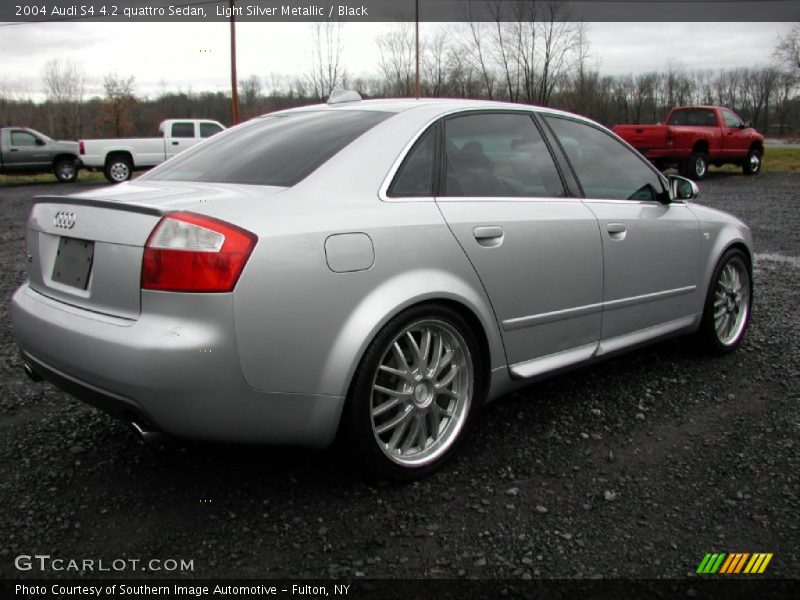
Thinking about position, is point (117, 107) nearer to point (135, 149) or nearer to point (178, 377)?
point (135, 149)

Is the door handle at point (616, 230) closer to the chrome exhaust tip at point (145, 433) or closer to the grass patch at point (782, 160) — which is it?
the chrome exhaust tip at point (145, 433)

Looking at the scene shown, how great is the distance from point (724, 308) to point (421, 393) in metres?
2.63

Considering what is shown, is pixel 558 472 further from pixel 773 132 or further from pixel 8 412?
pixel 773 132

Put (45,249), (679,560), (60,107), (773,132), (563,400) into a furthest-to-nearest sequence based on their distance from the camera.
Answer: (773,132)
(60,107)
(563,400)
(45,249)
(679,560)

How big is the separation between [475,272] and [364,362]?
668 millimetres

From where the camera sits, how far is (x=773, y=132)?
52.7 meters

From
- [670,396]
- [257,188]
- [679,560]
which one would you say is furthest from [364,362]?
[670,396]

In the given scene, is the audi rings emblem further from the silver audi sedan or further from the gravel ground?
Result: the gravel ground

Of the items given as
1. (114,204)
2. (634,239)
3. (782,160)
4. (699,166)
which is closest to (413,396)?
(114,204)

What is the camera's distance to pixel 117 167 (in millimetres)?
21641

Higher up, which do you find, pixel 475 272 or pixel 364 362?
pixel 475 272

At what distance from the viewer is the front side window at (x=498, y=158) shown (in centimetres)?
317

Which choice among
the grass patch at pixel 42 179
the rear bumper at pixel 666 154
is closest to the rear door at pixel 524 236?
the rear bumper at pixel 666 154

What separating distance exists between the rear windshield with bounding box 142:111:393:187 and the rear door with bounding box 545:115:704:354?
1207 millimetres
